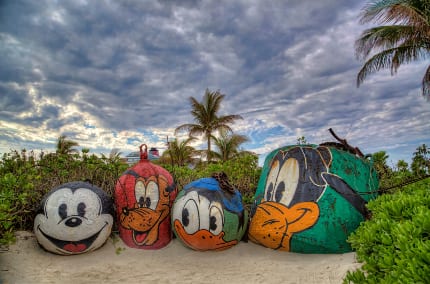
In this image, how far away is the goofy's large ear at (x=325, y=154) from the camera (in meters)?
4.79

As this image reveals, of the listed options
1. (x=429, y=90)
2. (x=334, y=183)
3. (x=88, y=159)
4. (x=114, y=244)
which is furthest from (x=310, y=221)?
(x=429, y=90)

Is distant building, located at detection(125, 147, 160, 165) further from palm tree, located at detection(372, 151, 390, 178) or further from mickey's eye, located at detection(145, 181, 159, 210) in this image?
palm tree, located at detection(372, 151, 390, 178)

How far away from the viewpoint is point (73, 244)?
14.7ft

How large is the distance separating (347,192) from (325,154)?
70 cm

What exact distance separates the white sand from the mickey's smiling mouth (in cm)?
15

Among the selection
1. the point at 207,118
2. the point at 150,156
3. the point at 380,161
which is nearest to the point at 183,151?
the point at 207,118

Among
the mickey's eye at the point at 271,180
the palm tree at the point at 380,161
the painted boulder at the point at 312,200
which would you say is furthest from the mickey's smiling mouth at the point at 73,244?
the palm tree at the point at 380,161

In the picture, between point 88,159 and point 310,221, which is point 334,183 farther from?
point 88,159

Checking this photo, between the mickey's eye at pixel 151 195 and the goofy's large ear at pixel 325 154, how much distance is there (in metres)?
2.89

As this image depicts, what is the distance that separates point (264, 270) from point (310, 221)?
1.03 m

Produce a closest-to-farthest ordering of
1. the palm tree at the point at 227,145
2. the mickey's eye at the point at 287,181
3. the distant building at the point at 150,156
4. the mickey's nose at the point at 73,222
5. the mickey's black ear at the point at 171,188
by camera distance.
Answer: the mickey's nose at the point at 73,222 → the mickey's eye at the point at 287,181 → the mickey's black ear at the point at 171,188 → the distant building at the point at 150,156 → the palm tree at the point at 227,145

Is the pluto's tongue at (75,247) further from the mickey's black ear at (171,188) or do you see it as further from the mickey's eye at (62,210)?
the mickey's black ear at (171,188)

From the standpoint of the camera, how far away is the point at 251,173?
26.1 feet

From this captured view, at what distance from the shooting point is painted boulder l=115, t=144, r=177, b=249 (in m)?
4.90
